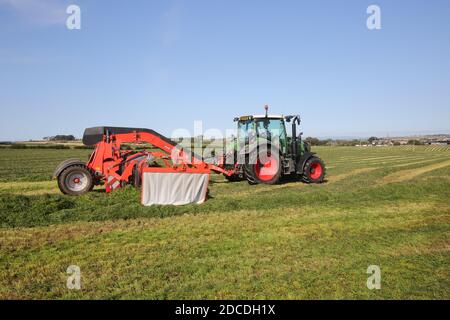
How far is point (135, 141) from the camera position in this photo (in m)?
11.2

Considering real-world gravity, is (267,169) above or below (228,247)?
above

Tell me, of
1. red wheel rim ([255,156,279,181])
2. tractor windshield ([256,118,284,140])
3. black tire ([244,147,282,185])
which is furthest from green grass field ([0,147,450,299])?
tractor windshield ([256,118,284,140])

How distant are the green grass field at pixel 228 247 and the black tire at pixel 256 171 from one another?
8.59 feet

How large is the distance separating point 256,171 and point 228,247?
7.18 m

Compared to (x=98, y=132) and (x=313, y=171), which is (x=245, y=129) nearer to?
(x=313, y=171)

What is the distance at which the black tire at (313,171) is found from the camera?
13.5 metres

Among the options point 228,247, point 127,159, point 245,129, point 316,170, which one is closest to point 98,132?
point 127,159

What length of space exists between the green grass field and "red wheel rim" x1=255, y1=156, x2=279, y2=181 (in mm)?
2811

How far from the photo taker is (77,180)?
10742 millimetres

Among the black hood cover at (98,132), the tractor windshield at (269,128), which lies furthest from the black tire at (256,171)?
the black hood cover at (98,132)

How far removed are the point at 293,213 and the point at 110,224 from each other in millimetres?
3911
